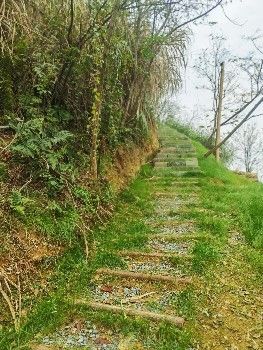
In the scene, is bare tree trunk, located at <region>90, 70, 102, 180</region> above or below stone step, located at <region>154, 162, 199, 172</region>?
above

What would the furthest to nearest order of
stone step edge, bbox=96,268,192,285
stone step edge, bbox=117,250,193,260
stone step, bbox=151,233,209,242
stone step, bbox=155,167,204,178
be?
stone step, bbox=155,167,204,178
stone step, bbox=151,233,209,242
stone step edge, bbox=117,250,193,260
stone step edge, bbox=96,268,192,285

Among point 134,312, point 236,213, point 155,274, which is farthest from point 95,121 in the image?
point 134,312

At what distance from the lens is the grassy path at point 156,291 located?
291 centimetres

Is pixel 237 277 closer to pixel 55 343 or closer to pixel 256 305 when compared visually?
pixel 256 305

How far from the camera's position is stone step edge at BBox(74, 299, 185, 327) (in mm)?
3059

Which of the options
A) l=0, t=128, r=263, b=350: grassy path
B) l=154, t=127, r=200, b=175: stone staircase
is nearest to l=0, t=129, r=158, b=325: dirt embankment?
l=0, t=128, r=263, b=350: grassy path

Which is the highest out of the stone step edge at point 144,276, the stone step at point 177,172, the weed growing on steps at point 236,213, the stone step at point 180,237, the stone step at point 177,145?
the stone step at point 177,145

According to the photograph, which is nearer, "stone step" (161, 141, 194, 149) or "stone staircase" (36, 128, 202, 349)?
"stone staircase" (36, 128, 202, 349)

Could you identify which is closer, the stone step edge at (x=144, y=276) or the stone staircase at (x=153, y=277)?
the stone staircase at (x=153, y=277)

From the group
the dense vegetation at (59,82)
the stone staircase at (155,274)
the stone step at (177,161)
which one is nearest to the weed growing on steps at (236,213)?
the stone staircase at (155,274)

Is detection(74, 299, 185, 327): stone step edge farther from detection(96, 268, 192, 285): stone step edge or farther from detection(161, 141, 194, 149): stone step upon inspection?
detection(161, 141, 194, 149): stone step

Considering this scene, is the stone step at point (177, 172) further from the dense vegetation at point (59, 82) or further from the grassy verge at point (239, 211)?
the dense vegetation at point (59, 82)

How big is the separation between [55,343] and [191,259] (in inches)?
70.1

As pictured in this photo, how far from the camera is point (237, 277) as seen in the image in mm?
3861
